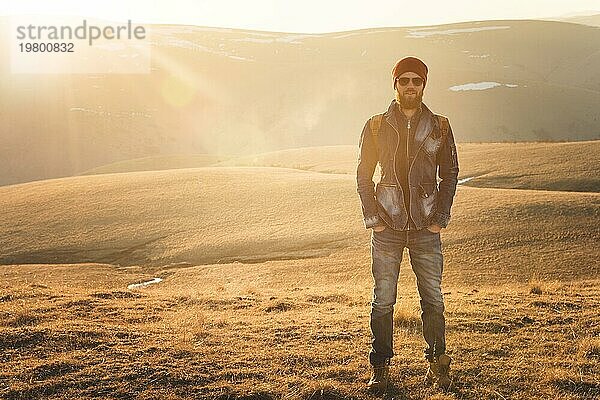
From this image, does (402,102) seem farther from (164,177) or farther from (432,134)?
(164,177)

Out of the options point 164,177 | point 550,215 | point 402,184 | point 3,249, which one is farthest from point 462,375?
point 164,177

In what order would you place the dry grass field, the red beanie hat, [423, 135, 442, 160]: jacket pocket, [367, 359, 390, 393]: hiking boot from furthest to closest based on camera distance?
the dry grass field < [367, 359, 390, 393]: hiking boot < [423, 135, 442, 160]: jacket pocket < the red beanie hat

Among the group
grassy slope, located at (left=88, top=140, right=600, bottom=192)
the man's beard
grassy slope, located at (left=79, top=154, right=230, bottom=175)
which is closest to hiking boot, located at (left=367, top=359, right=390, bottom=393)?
the man's beard

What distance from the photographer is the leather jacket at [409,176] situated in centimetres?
644

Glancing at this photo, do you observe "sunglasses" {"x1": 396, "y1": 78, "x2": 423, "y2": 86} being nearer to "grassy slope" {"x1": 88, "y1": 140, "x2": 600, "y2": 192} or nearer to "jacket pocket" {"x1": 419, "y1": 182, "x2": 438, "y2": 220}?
"jacket pocket" {"x1": 419, "y1": 182, "x2": 438, "y2": 220}

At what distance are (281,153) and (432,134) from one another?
188 feet

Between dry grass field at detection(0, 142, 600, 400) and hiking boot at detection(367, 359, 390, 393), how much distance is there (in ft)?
0.39

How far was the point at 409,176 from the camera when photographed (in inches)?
254

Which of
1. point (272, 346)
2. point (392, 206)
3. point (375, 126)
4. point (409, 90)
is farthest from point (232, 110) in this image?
point (392, 206)

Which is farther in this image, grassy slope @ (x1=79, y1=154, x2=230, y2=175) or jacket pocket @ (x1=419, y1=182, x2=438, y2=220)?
grassy slope @ (x1=79, y1=154, x2=230, y2=175)

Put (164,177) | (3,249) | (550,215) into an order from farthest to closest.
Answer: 1. (164,177)
2. (3,249)
3. (550,215)

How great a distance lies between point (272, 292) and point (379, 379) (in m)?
8.64

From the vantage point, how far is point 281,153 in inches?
2506

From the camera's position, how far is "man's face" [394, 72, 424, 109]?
6.38 m
